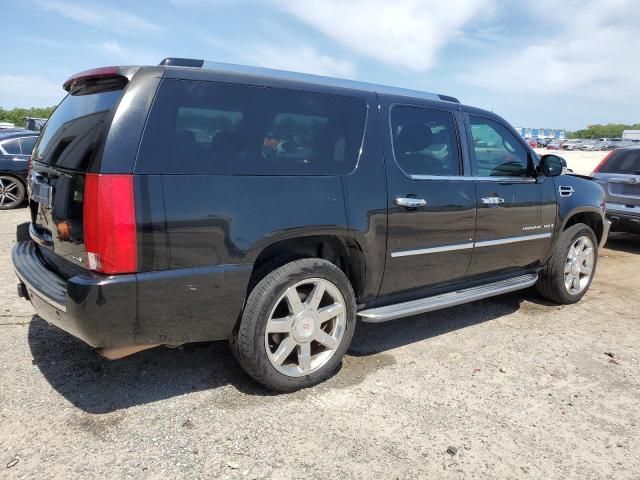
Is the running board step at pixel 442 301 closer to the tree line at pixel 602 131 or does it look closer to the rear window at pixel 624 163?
the rear window at pixel 624 163

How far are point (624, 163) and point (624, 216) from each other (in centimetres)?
99

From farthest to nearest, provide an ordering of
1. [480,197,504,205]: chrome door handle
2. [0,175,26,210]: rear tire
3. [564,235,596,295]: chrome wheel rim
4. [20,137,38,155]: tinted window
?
[20,137,38,155]: tinted window
[0,175,26,210]: rear tire
[564,235,596,295]: chrome wheel rim
[480,197,504,205]: chrome door handle

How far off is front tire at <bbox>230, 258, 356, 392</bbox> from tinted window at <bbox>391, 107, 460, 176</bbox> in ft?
3.28

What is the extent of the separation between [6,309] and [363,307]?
9.89 ft

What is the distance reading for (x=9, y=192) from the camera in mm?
9953

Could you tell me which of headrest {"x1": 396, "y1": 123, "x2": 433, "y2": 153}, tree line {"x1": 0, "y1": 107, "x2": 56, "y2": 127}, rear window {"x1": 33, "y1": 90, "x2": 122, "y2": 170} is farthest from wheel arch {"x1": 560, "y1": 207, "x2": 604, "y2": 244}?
tree line {"x1": 0, "y1": 107, "x2": 56, "y2": 127}

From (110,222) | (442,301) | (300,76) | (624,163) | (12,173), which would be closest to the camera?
(110,222)

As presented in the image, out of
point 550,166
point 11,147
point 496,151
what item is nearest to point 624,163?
point 550,166

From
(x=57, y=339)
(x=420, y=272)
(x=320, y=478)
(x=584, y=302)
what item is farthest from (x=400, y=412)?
(x=584, y=302)

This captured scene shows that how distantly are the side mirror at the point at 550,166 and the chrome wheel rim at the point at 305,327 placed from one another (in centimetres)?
248

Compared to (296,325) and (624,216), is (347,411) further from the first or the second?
(624,216)

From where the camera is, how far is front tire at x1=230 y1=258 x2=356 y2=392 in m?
2.91

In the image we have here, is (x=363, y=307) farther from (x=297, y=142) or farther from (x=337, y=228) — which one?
(x=297, y=142)

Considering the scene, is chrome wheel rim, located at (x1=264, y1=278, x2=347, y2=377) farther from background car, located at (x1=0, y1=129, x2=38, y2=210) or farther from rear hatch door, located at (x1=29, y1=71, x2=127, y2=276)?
background car, located at (x1=0, y1=129, x2=38, y2=210)
